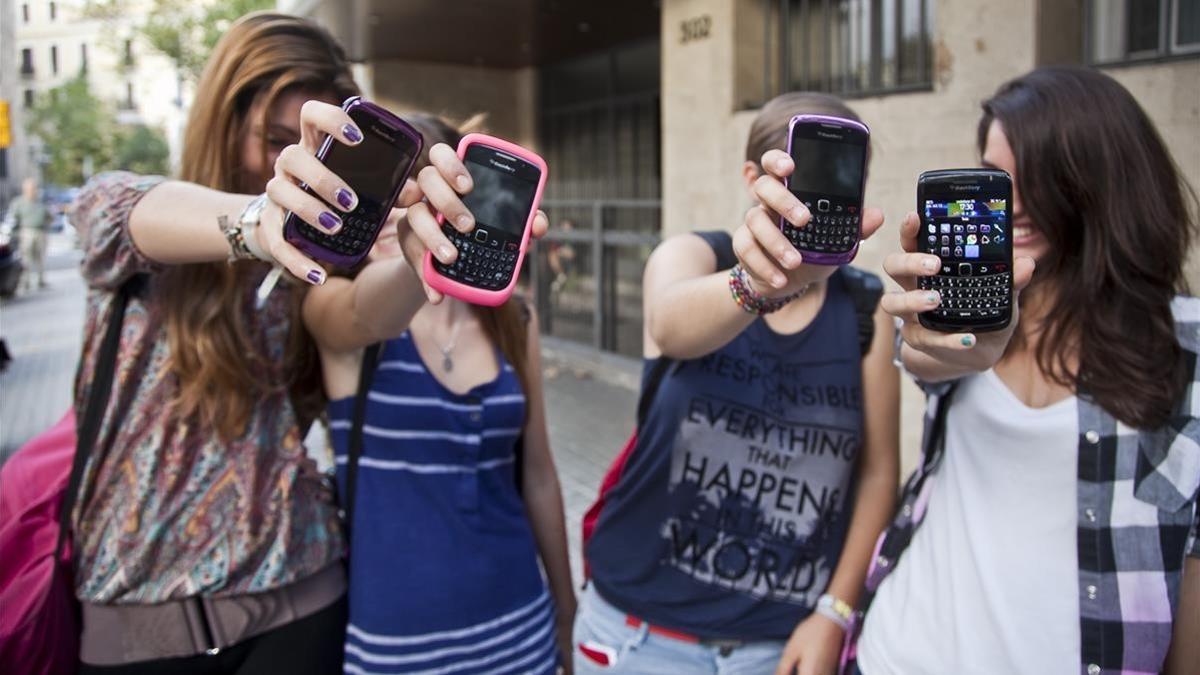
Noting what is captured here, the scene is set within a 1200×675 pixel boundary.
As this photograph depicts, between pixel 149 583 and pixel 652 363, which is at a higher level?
pixel 652 363

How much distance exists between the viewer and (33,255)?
16.1 m

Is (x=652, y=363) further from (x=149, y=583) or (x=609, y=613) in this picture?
(x=149, y=583)

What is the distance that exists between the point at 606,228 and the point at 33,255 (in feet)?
42.2

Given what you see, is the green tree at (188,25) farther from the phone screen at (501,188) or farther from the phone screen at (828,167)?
the phone screen at (828,167)

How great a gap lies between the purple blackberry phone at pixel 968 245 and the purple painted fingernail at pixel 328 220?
0.89 metres

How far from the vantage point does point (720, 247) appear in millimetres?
1979

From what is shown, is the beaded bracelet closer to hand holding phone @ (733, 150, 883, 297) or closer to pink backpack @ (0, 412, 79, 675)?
hand holding phone @ (733, 150, 883, 297)

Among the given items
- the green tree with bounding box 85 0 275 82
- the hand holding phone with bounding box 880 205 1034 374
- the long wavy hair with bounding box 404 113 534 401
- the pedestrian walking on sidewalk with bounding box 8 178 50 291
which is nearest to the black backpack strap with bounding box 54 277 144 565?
the long wavy hair with bounding box 404 113 534 401

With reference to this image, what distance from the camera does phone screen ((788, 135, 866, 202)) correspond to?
131 cm

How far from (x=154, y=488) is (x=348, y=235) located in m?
0.77

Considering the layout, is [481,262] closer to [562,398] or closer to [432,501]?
[432,501]

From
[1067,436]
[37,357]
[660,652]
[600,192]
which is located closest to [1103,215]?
[1067,436]

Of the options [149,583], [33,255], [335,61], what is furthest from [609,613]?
[33,255]

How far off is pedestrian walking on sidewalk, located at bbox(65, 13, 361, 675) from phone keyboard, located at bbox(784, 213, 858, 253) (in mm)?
1048
